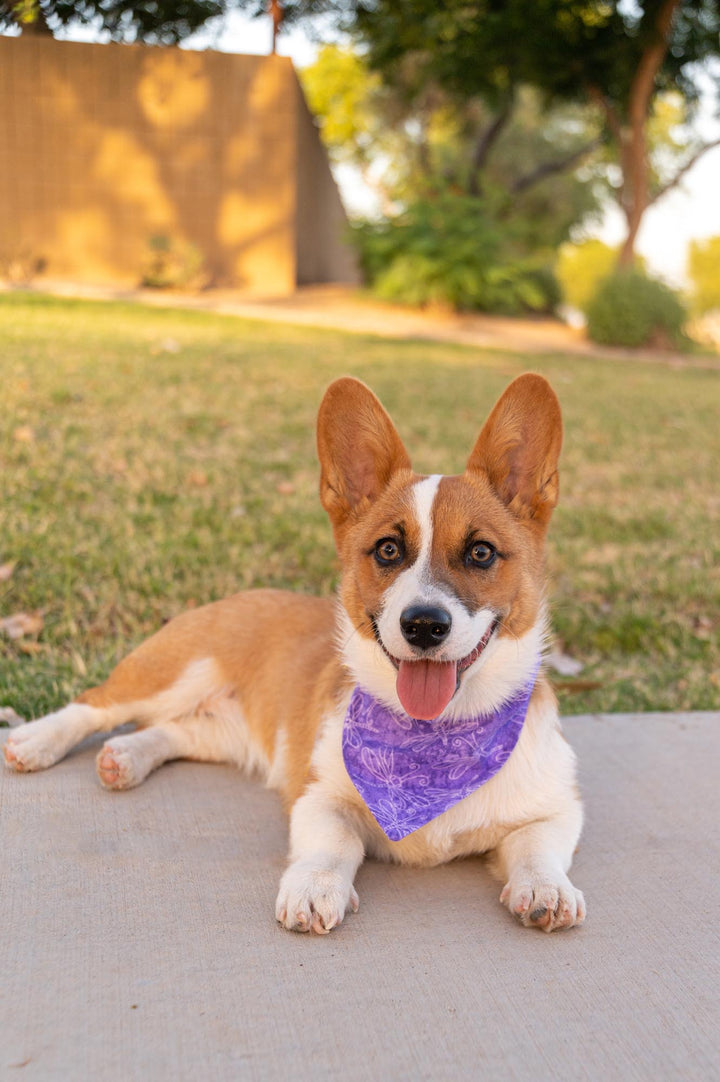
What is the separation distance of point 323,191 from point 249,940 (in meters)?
24.3

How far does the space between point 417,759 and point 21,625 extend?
2533mm

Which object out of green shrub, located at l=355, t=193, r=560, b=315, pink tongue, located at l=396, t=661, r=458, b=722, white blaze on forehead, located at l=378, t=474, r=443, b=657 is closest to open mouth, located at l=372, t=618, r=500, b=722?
pink tongue, located at l=396, t=661, r=458, b=722

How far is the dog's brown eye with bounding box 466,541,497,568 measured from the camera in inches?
101

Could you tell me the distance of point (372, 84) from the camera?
31094mm

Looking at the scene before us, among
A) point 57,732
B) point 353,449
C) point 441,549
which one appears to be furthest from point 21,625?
point 441,549

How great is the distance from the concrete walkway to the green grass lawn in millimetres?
1257

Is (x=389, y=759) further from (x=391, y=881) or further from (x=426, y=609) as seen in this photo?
(x=426, y=609)

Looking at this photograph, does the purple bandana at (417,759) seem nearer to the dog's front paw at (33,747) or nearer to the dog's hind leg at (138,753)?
the dog's hind leg at (138,753)

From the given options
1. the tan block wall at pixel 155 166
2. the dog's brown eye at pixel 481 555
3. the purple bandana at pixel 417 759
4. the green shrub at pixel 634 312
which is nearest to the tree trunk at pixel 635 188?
the green shrub at pixel 634 312

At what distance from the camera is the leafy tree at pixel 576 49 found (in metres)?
18.9

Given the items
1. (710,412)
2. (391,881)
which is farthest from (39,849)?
(710,412)

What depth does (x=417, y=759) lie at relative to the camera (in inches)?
102

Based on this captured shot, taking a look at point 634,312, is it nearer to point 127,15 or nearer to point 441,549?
point 127,15

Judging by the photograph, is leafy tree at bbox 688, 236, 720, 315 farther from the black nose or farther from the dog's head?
the black nose
